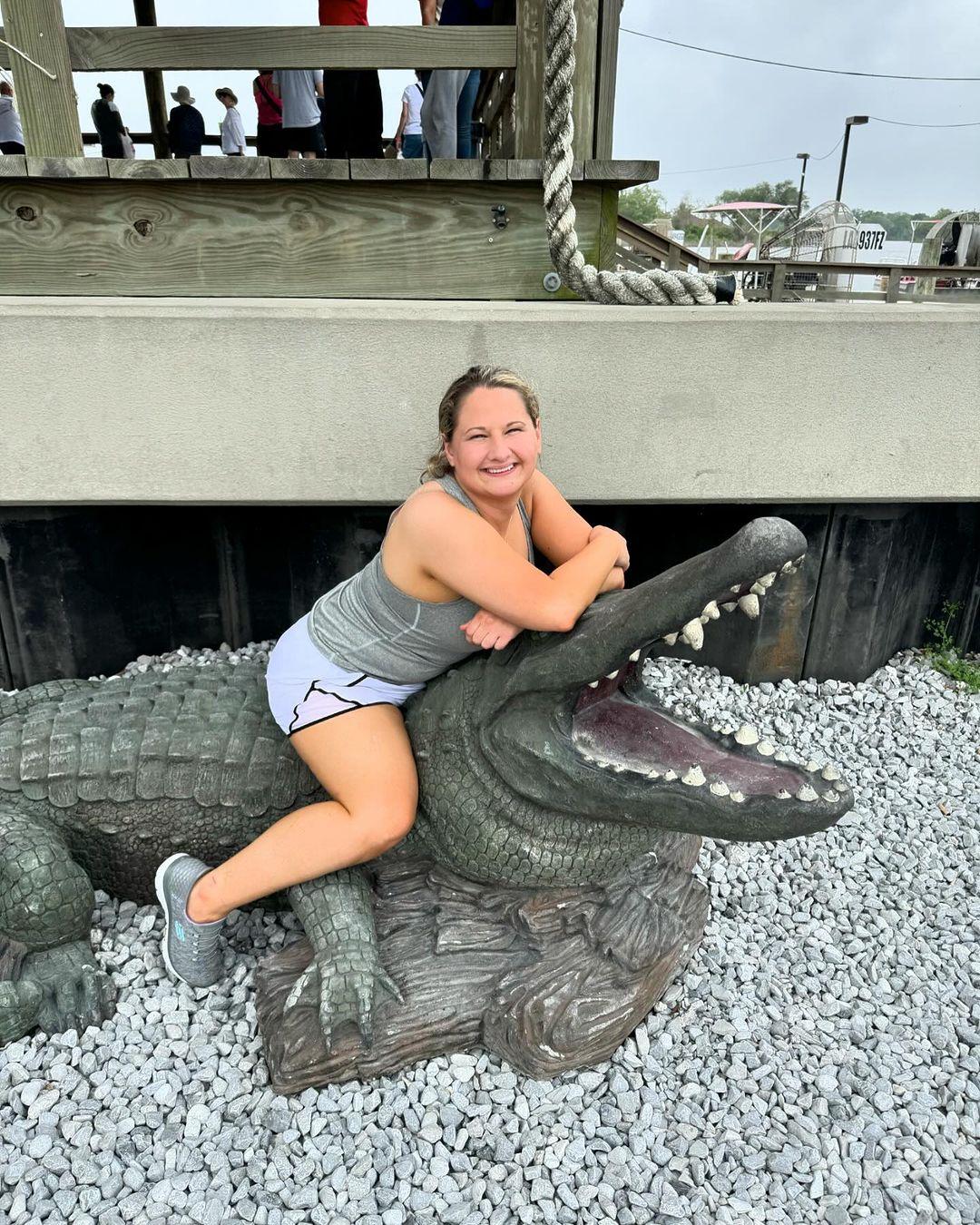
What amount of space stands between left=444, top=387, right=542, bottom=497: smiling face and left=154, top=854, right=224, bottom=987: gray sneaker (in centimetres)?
109

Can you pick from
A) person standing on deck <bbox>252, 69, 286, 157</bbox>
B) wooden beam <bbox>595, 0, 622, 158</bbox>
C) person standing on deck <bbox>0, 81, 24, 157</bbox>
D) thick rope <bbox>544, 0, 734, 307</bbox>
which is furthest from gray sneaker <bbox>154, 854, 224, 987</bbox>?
person standing on deck <bbox>0, 81, 24, 157</bbox>

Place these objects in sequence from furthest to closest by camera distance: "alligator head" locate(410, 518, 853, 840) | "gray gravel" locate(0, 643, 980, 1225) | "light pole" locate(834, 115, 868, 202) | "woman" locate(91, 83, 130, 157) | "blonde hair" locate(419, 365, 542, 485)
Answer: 1. "light pole" locate(834, 115, 868, 202)
2. "woman" locate(91, 83, 130, 157)
3. "blonde hair" locate(419, 365, 542, 485)
4. "gray gravel" locate(0, 643, 980, 1225)
5. "alligator head" locate(410, 518, 853, 840)

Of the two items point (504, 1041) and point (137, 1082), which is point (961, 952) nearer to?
point (504, 1041)

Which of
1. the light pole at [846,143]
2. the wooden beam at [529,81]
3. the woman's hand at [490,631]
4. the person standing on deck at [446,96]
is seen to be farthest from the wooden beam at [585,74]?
the light pole at [846,143]

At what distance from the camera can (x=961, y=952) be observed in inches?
84.2

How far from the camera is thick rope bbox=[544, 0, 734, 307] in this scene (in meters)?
2.07

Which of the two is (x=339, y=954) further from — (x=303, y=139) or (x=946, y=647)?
(x=303, y=139)

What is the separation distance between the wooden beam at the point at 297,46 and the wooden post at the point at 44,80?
0.19 feet

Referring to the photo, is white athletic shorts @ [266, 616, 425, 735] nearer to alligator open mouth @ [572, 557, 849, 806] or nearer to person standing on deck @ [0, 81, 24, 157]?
alligator open mouth @ [572, 557, 849, 806]

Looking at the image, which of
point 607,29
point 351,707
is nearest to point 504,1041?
point 351,707

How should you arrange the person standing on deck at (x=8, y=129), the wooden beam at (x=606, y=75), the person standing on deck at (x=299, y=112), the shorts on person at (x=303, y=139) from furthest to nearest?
1. the person standing on deck at (x=8, y=129)
2. the shorts on person at (x=303, y=139)
3. the person standing on deck at (x=299, y=112)
4. the wooden beam at (x=606, y=75)

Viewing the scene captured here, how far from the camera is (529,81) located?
8.83ft

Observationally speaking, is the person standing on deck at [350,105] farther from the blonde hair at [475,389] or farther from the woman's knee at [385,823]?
the woman's knee at [385,823]

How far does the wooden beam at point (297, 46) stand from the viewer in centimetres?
263
